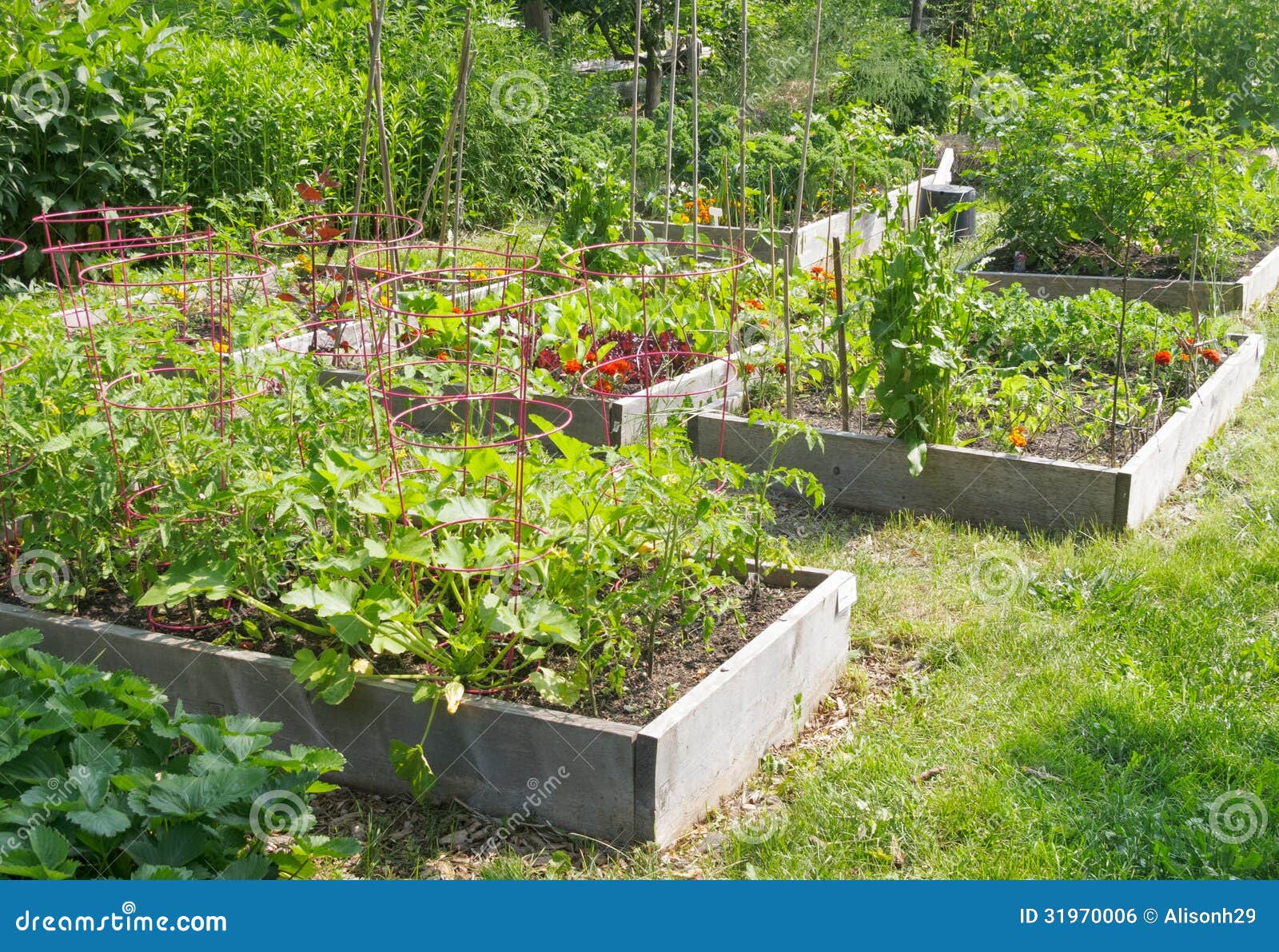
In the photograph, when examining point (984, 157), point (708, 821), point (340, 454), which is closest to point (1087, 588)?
point (708, 821)

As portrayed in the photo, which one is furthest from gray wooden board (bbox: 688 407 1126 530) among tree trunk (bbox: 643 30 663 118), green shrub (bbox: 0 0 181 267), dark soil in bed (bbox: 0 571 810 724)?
tree trunk (bbox: 643 30 663 118)

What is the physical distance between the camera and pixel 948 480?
14.5ft

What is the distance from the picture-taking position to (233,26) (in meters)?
9.84

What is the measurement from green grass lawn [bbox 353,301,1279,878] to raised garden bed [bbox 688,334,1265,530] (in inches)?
4.5

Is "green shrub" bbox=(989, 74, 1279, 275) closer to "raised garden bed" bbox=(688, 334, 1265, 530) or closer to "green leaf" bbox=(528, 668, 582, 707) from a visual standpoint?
"raised garden bed" bbox=(688, 334, 1265, 530)

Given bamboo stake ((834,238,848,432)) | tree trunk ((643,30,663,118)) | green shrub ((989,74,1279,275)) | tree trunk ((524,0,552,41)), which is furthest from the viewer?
tree trunk ((524,0,552,41))

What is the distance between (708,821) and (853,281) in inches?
109

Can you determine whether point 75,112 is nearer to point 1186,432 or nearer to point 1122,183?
point 1122,183

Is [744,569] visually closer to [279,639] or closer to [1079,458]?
[279,639]

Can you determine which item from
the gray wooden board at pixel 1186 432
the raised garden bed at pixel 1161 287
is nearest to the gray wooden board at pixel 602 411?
the gray wooden board at pixel 1186 432

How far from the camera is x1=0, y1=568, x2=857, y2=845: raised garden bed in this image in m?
2.62

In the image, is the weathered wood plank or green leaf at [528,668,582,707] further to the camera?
the weathered wood plank

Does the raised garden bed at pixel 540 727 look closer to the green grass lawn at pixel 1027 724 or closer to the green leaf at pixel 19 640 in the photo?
the green grass lawn at pixel 1027 724

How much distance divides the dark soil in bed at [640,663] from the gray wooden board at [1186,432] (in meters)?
1.59
